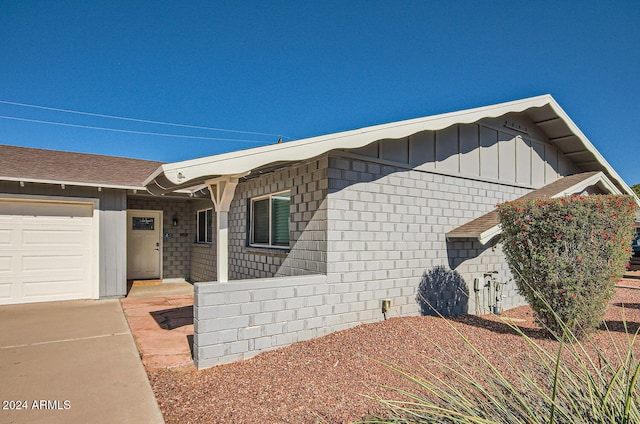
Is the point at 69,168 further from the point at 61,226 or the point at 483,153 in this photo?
the point at 483,153

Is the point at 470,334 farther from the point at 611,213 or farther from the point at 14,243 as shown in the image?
the point at 14,243

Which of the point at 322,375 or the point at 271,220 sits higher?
the point at 271,220

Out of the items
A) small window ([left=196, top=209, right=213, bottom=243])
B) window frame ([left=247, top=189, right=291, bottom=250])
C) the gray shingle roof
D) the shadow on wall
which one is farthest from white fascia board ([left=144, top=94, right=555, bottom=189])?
small window ([left=196, top=209, right=213, bottom=243])

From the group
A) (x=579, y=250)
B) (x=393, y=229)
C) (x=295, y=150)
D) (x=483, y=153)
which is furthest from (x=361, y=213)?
(x=483, y=153)

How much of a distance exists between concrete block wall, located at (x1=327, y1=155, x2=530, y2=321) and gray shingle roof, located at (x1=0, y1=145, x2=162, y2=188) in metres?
5.87

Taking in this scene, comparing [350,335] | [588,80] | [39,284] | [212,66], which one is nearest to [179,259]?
[39,284]

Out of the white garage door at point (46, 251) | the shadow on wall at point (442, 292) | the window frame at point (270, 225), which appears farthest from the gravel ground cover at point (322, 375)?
the white garage door at point (46, 251)

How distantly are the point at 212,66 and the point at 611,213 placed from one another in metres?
12.3

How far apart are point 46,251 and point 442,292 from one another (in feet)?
29.4

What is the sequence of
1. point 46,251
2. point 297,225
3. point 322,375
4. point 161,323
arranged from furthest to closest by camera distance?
point 46,251 < point 161,323 < point 297,225 < point 322,375

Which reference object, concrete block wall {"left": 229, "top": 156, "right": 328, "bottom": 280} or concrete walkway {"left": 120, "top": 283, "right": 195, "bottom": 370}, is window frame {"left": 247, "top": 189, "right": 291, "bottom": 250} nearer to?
concrete block wall {"left": 229, "top": 156, "right": 328, "bottom": 280}

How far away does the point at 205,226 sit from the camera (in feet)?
37.7

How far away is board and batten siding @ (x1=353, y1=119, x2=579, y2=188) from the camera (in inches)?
267

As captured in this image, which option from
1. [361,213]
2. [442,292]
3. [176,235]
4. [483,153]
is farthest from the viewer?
[176,235]
